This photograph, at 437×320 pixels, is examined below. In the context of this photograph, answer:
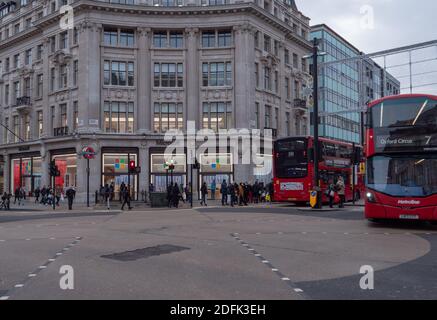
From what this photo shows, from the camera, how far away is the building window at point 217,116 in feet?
139

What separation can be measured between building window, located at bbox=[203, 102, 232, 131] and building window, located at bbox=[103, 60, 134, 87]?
7308 millimetres

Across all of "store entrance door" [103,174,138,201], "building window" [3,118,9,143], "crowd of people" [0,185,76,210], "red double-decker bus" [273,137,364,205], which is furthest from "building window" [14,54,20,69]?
"red double-decker bus" [273,137,364,205]

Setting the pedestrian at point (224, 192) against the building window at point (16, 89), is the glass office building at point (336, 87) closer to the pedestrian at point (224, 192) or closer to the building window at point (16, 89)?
the pedestrian at point (224, 192)

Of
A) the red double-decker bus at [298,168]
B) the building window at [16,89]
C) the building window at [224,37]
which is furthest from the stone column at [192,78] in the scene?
the building window at [16,89]

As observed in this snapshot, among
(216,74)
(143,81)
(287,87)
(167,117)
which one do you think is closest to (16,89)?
(143,81)

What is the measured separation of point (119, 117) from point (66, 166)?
22.1 feet

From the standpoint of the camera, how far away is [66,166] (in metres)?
42.4

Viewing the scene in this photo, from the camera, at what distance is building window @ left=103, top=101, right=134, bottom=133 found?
4119 cm

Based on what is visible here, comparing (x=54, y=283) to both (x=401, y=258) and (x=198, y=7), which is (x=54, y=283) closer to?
(x=401, y=258)

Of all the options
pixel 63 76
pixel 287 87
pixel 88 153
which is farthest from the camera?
pixel 287 87

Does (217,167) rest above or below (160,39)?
below

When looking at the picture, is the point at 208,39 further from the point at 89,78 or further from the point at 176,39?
the point at 89,78

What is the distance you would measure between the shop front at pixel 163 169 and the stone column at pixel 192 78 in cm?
360

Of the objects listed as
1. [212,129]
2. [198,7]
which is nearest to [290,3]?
[198,7]
